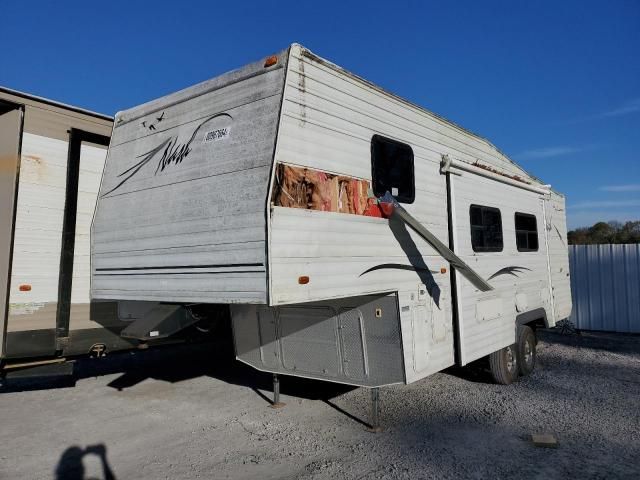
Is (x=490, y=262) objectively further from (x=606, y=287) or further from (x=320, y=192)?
(x=606, y=287)

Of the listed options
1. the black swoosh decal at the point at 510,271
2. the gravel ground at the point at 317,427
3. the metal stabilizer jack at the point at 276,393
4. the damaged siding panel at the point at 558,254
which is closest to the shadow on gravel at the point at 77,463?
the gravel ground at the point at 317,427

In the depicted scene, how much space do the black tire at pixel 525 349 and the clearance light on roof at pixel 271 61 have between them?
5223 millimetres

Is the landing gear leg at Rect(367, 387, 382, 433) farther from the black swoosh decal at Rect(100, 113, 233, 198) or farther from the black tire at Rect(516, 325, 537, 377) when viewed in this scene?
the black swoosh decal at Rect(100, 113, 233, 198)

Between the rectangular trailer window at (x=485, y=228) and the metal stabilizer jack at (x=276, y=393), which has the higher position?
the rectangular trailer window at (x=485, y=228)

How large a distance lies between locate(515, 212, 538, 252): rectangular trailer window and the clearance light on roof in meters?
4.69

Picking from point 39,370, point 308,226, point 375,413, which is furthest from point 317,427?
point 39,370

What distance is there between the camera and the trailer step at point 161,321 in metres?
4.90

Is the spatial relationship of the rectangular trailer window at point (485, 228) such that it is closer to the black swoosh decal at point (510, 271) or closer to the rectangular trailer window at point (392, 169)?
the black swoosh decal at point (510, 271)

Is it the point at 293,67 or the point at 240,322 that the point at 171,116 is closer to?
the point at 293,67

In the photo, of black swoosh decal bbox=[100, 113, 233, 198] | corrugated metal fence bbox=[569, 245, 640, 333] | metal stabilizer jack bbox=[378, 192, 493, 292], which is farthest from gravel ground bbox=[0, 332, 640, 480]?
corrugated metal fence bbox=[569, 245, 640, 333]

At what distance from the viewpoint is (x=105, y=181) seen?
210 inches

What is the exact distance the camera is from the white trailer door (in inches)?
222

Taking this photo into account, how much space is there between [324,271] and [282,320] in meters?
1.68

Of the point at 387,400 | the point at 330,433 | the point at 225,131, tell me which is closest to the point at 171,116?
the point at 225,131
